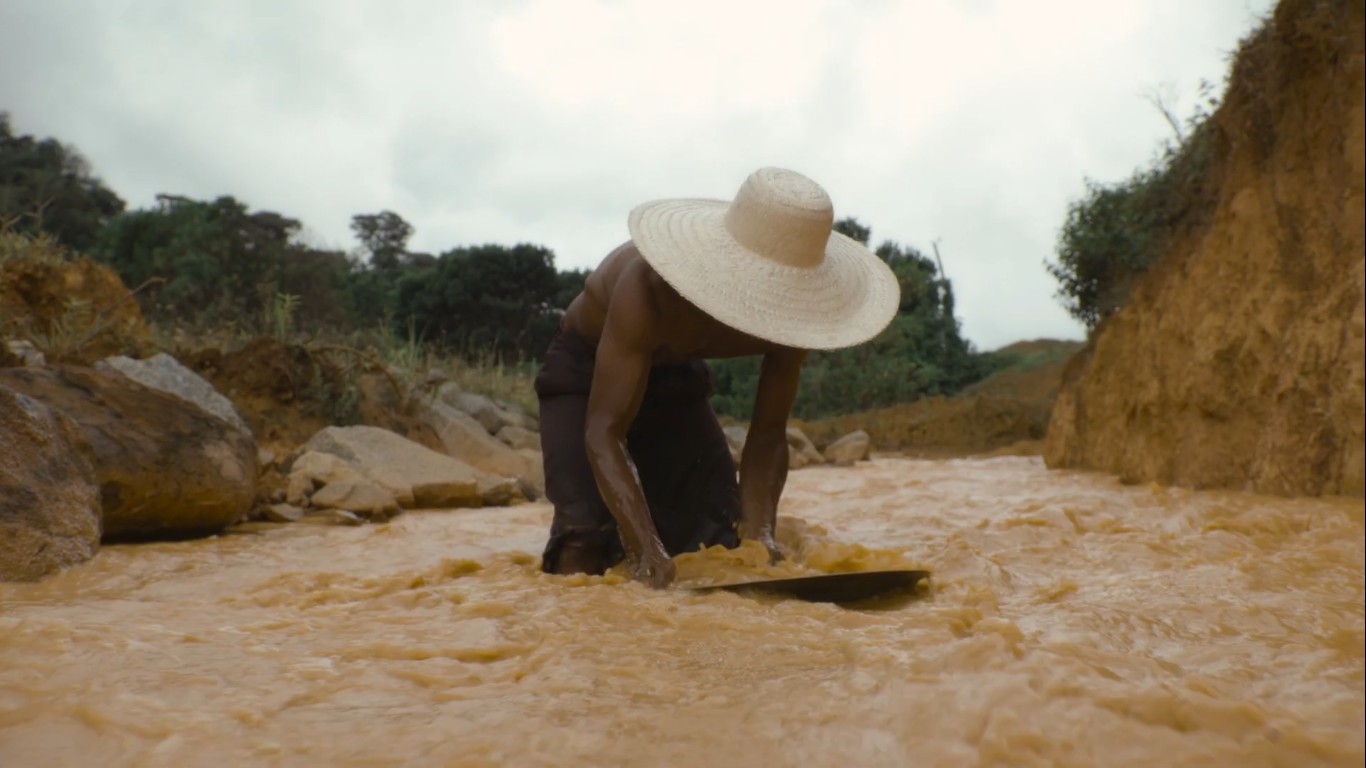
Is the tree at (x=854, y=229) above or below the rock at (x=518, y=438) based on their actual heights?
above

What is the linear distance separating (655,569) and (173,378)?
168 inches

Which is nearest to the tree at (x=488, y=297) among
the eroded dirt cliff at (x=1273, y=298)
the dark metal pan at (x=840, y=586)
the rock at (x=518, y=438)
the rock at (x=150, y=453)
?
the rock at (x=518, y=438)

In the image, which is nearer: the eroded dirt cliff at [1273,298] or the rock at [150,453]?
the rock at [150,453]

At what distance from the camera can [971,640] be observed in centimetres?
165

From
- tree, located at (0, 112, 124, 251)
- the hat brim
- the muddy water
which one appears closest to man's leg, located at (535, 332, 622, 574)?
the muddy water

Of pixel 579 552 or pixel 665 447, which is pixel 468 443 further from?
pixel 579 552

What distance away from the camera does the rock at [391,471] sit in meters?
5.27

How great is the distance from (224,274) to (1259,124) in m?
11.9

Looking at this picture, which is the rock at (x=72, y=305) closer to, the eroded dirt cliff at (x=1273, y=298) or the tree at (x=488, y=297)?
the eroded dirt cliff at (x=1273, y=298)

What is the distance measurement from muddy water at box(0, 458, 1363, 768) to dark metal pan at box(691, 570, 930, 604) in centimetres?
7

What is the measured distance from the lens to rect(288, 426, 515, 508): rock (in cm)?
527

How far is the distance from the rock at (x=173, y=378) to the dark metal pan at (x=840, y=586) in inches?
164

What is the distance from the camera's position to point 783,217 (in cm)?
257

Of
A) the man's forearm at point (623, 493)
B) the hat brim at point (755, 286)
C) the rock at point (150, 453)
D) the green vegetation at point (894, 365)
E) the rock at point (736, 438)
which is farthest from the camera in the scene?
the green vegetation at point (894, 365)
